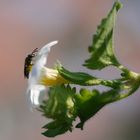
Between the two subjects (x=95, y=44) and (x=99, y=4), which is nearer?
(x=95, y=44)

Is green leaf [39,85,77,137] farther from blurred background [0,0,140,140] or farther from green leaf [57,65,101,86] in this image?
blurred background [0,0,140,140]

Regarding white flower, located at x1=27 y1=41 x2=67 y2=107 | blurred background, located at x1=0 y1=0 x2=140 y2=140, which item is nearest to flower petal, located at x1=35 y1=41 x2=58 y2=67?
white flower, located at x1=27 y1=41 x2=67 y2=107

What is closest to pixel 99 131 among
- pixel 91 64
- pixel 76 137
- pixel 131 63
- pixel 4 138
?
pixel 76 137

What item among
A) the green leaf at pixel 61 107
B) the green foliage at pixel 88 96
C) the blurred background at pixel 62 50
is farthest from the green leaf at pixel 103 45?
the blurred background at pixel 62 50

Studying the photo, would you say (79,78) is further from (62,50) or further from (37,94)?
(62,50)

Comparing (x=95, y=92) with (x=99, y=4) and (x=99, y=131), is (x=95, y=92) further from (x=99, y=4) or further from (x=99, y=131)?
(x=99, y=4)

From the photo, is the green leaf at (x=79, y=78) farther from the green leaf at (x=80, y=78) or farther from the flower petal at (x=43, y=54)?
the flower petal at (x=43, y=54)

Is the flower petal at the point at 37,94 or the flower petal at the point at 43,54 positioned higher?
the flower petal at the point at 43,54
